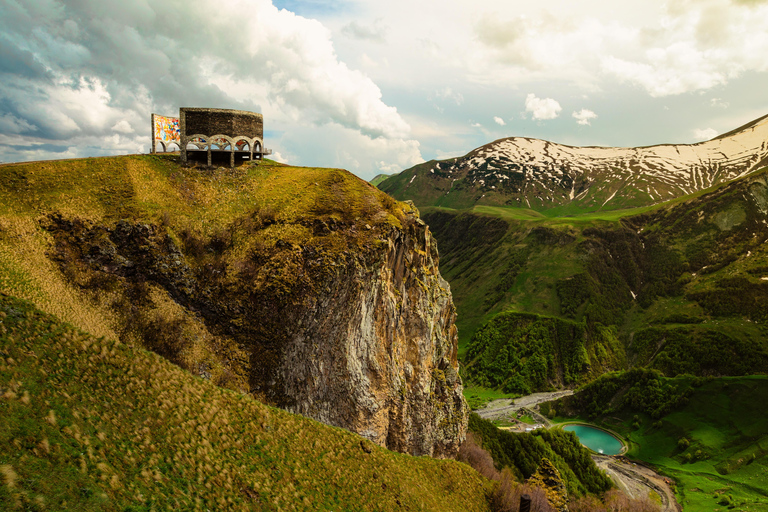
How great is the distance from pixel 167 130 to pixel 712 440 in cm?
17625

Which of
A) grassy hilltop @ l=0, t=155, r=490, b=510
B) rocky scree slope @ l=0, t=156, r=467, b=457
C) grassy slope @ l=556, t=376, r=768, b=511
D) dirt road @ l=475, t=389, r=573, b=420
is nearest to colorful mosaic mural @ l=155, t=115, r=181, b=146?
rocky scree slope @ l=0, t=156, r=467, b=457

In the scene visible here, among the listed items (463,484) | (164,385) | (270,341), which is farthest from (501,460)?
(164,385)

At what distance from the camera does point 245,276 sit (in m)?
42.5

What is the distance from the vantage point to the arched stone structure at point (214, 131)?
172 feet

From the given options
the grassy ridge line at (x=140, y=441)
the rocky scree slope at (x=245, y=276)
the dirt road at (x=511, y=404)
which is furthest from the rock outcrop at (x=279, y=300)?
the dirt road at (x=511, y=404)

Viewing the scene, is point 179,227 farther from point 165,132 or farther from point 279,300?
point 165,132

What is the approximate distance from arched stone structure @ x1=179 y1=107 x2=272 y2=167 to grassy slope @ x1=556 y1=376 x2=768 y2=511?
5463 inches

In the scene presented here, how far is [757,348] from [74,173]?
220462 millimetres

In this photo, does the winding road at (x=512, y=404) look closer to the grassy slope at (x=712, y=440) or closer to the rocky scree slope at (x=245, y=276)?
the grassy slope at (x=712, y=440)

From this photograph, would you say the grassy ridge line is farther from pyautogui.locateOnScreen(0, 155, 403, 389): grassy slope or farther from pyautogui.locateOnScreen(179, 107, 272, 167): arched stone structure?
pyautogui.locateOnScreen(179, 107, 272, 167): arched stone structure

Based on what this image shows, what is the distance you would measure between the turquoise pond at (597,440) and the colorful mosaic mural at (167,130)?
493ft

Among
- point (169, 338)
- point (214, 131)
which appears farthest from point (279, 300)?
point (214, 131)

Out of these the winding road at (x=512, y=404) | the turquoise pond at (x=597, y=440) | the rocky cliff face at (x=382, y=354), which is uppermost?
the rocky cliff face at (x=382, y=354)

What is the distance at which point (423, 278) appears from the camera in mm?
55656
